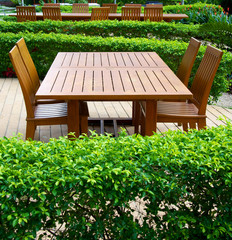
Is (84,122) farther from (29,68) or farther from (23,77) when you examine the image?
(29,68)

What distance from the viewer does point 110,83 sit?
11.3 feet

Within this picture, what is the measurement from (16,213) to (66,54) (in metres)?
3.36

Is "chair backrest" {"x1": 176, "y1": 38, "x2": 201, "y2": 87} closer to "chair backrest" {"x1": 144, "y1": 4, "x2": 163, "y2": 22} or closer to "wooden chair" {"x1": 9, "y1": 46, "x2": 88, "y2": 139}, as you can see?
"wooden chair" {"x1": 9, "y1": 46, "x2": 88, "y2": 139}

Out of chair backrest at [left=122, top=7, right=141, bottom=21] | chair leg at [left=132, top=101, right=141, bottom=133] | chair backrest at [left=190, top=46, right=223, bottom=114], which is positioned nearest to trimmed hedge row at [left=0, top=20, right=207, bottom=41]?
chair backrest at [left=122, top=7, right=141, bottom=21]

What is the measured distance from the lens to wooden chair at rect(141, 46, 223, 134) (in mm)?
3717

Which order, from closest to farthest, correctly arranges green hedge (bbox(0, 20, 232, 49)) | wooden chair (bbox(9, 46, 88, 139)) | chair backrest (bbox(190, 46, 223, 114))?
1. wooden chair (bbox(9, 46, 88, 139))
2. chair backrest (bbox(190, 46, 223, 114))
3. green hedge (bbox(0, 20, 232, 49))

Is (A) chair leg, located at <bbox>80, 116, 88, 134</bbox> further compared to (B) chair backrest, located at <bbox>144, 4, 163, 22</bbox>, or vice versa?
(B) chair backrest, located at <bbox>144, 4, 163, 22</bbox>

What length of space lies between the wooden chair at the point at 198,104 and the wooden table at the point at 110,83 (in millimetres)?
324

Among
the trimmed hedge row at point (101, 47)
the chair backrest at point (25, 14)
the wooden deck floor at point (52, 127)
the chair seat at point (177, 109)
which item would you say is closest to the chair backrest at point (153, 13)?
the chair backrest at point (25, 14)

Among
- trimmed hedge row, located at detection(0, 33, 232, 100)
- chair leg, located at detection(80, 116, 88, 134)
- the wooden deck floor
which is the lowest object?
the wooden deck floor

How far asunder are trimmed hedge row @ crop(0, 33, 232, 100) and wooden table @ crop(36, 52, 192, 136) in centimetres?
129

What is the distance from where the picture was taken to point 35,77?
440 cm

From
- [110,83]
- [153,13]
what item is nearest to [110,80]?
[110,83]

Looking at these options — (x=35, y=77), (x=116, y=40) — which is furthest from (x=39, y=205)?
(x=116, y=40)
